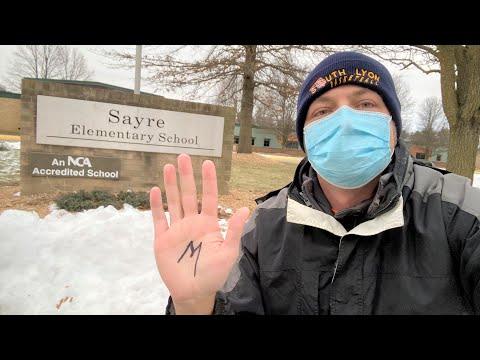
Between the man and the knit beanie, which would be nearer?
the man

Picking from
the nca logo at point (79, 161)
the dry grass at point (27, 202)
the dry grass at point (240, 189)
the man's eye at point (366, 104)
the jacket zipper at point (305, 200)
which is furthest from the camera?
the nca logo at point (79, 161)

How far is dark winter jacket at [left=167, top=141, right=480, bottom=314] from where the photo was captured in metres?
1.24

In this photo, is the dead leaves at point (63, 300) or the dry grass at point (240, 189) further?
the dry grass at point (240, 189)

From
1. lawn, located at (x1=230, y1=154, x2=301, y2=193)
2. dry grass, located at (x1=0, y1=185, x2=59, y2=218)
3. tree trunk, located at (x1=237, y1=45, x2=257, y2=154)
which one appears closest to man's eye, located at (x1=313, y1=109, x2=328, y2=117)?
dry grass, located at (x1=0, y1=185, x2=59, y2=218)

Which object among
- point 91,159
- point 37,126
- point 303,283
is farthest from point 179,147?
point 303,283

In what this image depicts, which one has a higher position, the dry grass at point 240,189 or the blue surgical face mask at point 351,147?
the blue surgical face mask at point 351,147

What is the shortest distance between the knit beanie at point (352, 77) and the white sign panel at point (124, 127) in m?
5.70

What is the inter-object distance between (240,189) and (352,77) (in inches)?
277

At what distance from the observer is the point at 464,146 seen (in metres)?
5.21

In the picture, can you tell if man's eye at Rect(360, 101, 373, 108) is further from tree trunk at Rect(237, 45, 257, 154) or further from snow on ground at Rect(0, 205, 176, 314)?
tree trunk at Rect(237, 45, 257, 154)

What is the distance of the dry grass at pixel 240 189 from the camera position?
221 inches

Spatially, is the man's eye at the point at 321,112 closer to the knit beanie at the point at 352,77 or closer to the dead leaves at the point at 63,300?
the knit beanie at the point at 352,77

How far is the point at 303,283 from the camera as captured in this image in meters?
1.41

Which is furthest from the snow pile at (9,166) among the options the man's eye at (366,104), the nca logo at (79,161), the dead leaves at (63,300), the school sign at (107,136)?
the man's eye at (366,104)
